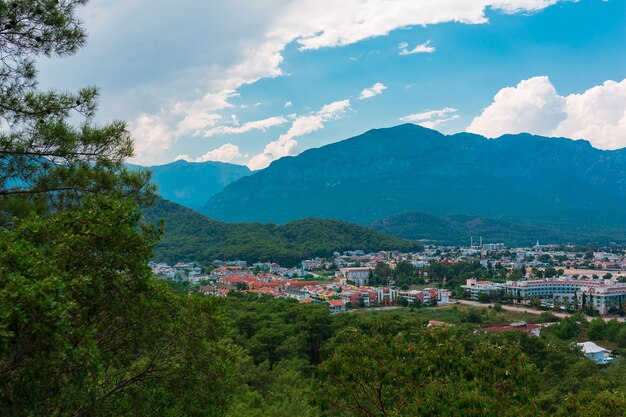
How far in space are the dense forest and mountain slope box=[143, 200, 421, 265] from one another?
189 feet

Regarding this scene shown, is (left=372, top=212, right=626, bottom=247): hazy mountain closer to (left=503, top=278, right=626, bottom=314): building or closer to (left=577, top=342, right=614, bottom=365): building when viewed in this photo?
(left=503, top=278, right=626, bottom=314): building

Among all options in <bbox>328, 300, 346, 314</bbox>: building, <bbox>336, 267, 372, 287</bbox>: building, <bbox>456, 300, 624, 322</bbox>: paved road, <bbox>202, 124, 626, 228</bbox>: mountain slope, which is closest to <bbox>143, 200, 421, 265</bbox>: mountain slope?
<bbox>336, 267, 372, 287</bbox>: building

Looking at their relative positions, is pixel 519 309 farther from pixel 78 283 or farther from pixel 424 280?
pixel 78 283

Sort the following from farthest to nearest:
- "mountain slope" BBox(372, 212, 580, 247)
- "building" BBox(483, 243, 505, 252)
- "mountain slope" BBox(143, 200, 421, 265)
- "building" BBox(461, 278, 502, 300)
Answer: "mountain slope" BBox(372, 212, 580, 247) < "building" BBox(483, 243, 505, 252) < "mountain slope" BBox(143, 200, 421, 265) < "building" BBox(461, 278, 502, 300)

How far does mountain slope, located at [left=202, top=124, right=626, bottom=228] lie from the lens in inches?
5290

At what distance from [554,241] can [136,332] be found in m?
105

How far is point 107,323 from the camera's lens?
3.67 m

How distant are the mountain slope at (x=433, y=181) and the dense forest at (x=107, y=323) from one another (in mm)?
123913

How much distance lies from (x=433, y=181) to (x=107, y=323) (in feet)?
484

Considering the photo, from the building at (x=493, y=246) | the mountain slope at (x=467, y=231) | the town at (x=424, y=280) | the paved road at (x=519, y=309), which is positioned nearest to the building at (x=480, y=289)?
the town at (x=424, y=280)

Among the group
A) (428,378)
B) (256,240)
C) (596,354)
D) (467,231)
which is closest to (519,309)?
(596,354)

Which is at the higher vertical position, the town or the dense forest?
the dense forest

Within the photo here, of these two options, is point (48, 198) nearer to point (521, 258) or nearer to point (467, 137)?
point (521, 258)

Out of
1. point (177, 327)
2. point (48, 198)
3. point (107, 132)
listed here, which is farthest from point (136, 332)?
point (107, 132)
